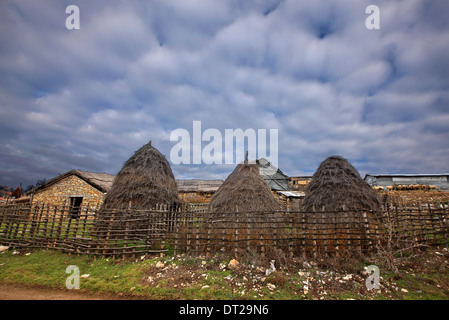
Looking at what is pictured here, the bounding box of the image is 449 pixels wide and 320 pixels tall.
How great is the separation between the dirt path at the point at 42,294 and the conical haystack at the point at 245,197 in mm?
4741

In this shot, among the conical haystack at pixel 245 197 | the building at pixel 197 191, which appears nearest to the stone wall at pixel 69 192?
the building at pixel 197 191

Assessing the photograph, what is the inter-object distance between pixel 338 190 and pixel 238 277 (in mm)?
6579

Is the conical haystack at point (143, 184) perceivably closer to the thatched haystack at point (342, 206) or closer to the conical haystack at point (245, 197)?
the conical haystack at point (245, 197)

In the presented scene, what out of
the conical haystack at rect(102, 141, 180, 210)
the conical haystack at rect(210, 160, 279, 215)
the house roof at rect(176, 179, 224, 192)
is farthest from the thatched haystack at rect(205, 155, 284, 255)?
the house roof at rect(176, 179, 224, 192)

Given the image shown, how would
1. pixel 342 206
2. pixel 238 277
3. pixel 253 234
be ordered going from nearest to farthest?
pixel 238 277 → pixel 253 234 → pixel 342 206

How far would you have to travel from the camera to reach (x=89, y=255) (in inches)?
305

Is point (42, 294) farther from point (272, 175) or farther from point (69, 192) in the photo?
point (272, 175)

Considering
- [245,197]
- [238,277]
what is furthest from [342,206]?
[238,277]

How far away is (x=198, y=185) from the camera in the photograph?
2672 cm

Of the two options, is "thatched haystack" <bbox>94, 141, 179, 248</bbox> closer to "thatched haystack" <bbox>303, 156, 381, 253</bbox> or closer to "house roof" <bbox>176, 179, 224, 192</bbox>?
"thatched haystack" <bbox>303, 156, 381, 253</bbox>

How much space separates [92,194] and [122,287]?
13812 millimetres

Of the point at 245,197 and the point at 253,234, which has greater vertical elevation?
the point at 245,197
